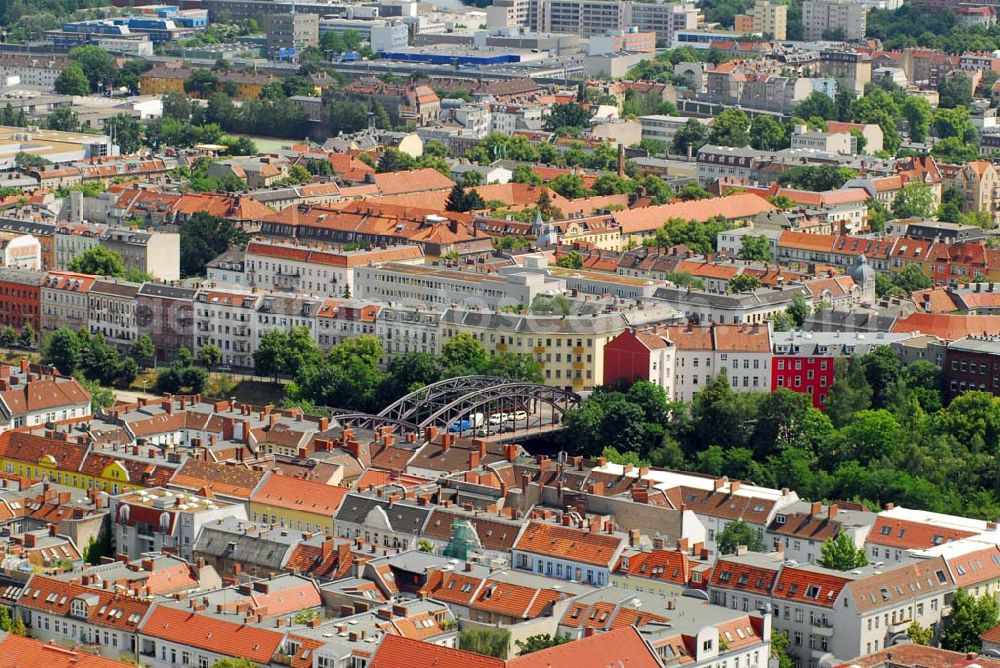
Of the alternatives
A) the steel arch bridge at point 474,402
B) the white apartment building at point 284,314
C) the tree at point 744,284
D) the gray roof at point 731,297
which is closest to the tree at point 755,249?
the tree at point 744,284

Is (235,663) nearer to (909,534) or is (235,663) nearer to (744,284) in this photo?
(909,534)

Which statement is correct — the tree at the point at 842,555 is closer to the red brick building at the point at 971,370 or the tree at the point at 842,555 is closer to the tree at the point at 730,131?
the red brick building at the point at 971,370

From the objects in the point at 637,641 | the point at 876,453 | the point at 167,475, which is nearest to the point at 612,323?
the point at 876,453

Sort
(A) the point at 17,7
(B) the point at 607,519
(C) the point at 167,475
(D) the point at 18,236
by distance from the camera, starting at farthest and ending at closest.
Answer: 1. (A) the point at 17,7
2. (D) the point at 18,236
3. (C) the point at 167,475
4. (B) the point at 607,519

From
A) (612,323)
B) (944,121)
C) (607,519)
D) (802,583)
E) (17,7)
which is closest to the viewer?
(802,583)

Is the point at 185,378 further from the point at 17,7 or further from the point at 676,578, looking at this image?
the point at 17,7

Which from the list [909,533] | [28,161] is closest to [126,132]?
[28,161]

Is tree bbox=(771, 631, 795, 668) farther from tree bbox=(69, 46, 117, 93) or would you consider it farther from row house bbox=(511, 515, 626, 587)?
tree bbox=(69, 46, 117, 93)
